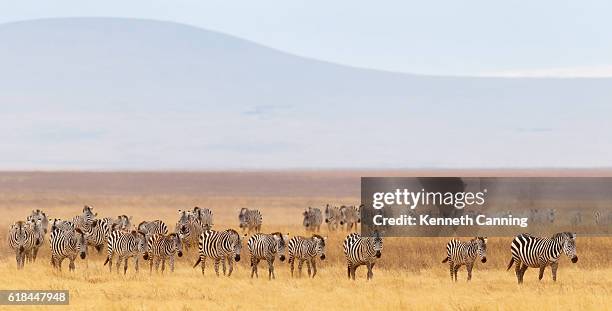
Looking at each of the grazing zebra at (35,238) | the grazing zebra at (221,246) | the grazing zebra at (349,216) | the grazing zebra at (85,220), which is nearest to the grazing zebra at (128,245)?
the grazing zebra at (221,246)

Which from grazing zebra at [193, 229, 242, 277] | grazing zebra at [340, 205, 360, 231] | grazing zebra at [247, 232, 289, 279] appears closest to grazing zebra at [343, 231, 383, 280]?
grazing zebra at [247, 232, 289, 279]

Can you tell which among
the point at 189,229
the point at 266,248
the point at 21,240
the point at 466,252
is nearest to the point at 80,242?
the point at 21,240

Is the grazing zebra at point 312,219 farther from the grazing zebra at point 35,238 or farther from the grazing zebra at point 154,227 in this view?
the grazing zebra at point 35,238

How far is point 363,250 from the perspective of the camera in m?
31.7

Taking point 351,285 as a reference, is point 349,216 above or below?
above

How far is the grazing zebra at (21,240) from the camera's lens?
114 ft

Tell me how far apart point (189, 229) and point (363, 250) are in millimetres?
10074

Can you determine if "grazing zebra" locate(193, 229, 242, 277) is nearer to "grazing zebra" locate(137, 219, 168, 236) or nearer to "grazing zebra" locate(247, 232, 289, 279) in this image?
"grazing zebra" locate(247, 232, 289, 279)

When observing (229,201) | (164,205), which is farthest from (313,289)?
(229,201)

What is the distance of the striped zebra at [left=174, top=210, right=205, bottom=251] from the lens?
129 ft

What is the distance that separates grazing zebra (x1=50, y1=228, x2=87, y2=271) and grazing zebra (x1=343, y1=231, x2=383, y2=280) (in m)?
7.79

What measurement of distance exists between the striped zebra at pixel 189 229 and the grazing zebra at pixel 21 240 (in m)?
5.29

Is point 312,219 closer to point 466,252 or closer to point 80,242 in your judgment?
point 80,242

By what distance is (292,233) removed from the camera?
5241 cm
